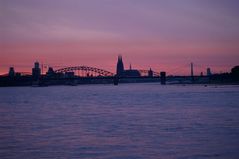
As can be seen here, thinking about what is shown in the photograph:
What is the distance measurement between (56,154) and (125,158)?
2538 millimetres

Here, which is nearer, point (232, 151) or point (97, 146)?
point (232, 151)

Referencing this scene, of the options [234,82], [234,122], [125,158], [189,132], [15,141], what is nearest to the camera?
[125,158]

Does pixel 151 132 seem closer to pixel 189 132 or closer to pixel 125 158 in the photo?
pixel 189 132

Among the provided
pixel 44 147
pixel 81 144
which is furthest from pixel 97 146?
pixel 44 147

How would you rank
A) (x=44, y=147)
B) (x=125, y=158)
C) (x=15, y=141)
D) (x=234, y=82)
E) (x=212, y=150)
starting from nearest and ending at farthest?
(x=125, y=158) → (x=212, y=150) → (x=44, y=147) → (x=15, y=141) → (x=234, y=82)

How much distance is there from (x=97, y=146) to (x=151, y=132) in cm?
452

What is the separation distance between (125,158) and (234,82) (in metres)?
149

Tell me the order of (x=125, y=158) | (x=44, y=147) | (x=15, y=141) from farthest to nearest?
(x=15, y=141)
(x=44, y=147)
(x=125, y=158)

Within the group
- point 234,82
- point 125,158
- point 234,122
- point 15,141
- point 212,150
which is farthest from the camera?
point 234,82

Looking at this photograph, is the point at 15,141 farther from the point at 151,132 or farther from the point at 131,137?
the point at 151,132

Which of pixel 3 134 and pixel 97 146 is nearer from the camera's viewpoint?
pixel 97 146

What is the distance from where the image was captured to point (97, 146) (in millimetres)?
16484

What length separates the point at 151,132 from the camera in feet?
66.6

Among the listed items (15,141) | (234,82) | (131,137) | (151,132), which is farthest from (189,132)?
(234,82)
